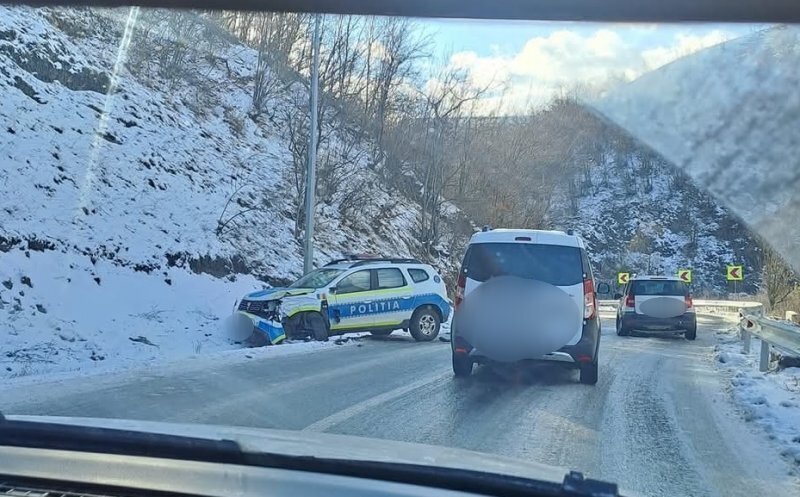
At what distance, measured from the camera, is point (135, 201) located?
21.1 meters

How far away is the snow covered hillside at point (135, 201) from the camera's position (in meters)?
15.6

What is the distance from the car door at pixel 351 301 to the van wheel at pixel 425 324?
114cm

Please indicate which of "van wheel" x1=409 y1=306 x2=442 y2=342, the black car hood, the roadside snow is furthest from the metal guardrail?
the black car hood

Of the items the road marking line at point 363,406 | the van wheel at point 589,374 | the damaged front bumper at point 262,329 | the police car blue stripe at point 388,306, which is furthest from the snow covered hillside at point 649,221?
the road marking line at point 363,406

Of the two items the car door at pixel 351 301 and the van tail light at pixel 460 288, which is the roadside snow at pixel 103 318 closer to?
the car door at pixel 351 301

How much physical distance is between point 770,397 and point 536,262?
310 cm

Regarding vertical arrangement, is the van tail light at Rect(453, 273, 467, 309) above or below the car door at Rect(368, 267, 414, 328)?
above

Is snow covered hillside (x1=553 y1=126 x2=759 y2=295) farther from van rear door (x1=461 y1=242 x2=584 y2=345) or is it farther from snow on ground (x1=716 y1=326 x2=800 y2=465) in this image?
van rear door (x1=461 y1=242 x2=584 y2=345)

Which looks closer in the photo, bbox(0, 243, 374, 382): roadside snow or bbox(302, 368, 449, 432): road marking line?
bbox(302, 368, 449, 432): road marking line

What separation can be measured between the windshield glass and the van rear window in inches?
1.2

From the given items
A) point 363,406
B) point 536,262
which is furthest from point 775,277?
point 363,406

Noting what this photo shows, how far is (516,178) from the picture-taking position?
851 inches

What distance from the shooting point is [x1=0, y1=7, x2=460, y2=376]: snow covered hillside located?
15578 mm

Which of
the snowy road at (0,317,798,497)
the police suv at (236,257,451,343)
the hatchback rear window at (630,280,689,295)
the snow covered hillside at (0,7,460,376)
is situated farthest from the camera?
the hatchback rear window at (630,280,689,295)
